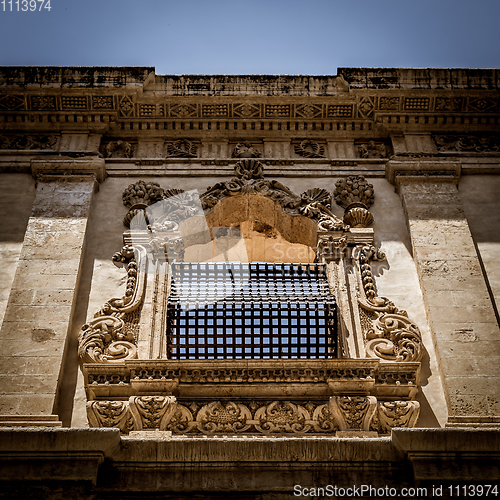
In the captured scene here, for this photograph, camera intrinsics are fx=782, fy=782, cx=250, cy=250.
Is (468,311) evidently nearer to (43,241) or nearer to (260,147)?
(260,147)

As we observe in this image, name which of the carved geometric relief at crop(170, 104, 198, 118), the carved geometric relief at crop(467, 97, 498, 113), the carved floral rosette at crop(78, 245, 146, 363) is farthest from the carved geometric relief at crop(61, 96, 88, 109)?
the carved geometric relief at crop(467, 97, 498, 113)

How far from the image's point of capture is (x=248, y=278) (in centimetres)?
1031

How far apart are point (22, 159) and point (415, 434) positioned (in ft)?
24.6

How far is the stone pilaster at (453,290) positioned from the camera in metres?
8.81

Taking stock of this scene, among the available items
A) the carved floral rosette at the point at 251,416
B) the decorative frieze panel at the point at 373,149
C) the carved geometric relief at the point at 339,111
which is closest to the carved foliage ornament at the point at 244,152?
the carved geometric relief at the point at 339,111

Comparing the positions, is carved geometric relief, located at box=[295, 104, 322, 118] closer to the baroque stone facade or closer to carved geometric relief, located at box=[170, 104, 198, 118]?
the baroque stone facade

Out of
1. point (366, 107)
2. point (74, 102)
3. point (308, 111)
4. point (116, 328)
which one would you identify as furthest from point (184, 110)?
point (116, 328)

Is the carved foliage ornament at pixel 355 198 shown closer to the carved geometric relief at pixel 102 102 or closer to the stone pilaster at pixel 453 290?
the stone pilaster at pixel 453 290

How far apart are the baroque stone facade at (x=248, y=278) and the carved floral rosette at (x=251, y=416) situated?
22 millimetres

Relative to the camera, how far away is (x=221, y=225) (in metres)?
11.8

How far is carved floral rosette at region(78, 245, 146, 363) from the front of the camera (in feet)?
30.0

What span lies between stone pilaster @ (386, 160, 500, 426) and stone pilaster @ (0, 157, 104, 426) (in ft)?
14.7

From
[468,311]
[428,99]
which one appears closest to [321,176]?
[428,99]

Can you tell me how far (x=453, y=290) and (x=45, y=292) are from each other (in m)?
5.19
